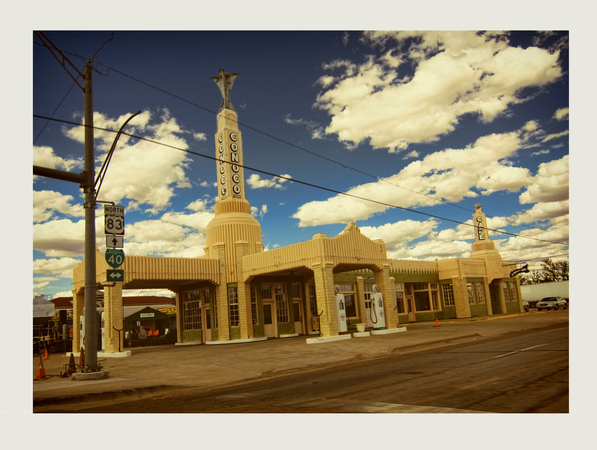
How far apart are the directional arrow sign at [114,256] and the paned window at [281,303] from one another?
1785 cm

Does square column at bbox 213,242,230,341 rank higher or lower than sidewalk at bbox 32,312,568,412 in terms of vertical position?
higher

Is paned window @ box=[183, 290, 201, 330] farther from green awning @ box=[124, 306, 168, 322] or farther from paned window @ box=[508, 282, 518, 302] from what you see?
paned window @ box=[508, 282, 518, 302]

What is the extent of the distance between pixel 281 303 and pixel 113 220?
1857 cm

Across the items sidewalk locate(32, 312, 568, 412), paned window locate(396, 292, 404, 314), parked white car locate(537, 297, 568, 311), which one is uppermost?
paned window locate(396, 292, 404, 314)

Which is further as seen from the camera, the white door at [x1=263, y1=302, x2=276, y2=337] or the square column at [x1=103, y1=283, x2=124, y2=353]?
the white door at [x1=263, y1=302, x2=276, y2=337]

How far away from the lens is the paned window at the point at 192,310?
98.9 ft

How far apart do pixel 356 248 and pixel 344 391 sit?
16.2 meters

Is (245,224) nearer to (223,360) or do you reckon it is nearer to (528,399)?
(223,360)

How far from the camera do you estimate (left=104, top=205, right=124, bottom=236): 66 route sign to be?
1231 cm

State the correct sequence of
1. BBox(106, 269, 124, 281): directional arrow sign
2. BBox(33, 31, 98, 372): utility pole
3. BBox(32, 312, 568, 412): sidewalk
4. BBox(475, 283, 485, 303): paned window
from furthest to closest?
BBox(475, 283, 485, 303): paned window < BBox(106, 269, 124, 281): directional arrow sign < BBox(33, 31, 98, 372): utility pole < BBox(32, 312, 568, 412): sidewalk

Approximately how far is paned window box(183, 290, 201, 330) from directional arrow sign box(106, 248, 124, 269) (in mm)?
18085

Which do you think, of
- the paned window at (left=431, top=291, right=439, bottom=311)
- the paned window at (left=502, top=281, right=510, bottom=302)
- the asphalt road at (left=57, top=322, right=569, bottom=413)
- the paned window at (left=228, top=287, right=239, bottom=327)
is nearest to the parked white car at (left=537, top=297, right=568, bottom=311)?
the paned window at (left=502, top=281, right=510, bottom=302)

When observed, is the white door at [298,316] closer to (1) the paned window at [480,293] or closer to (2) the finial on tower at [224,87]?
(2) the finial on tower at [224,87]

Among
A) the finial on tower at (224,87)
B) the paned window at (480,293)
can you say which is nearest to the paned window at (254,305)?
the finial on tower at (224,87)
